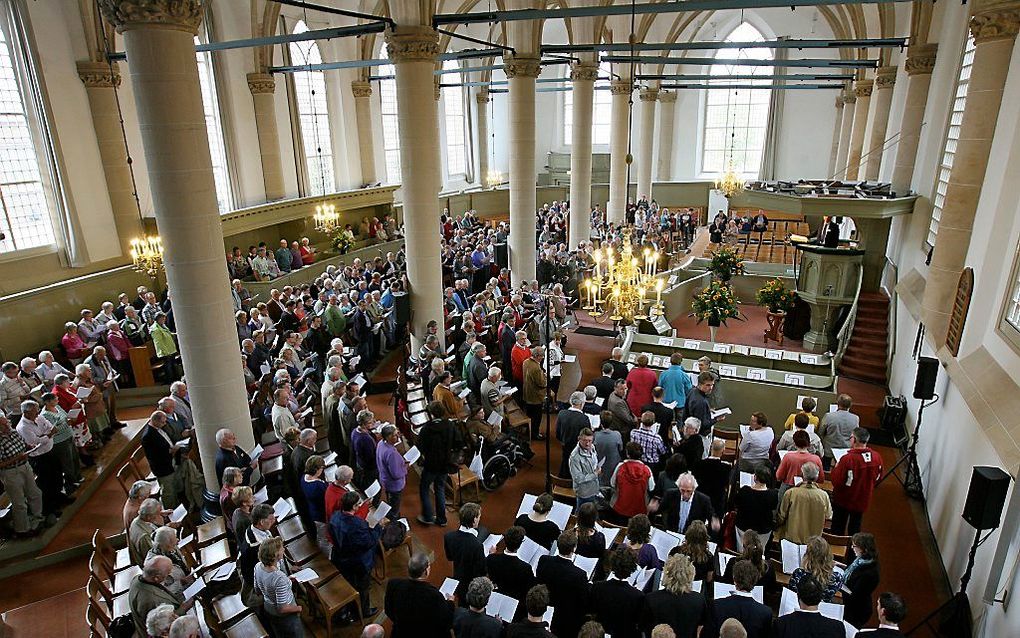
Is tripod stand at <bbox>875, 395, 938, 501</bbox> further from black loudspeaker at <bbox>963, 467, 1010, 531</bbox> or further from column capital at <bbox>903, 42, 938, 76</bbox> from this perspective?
column capital at <bbox>903, 42, 938, 76</bbox>

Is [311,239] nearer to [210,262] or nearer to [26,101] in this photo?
[26,101]

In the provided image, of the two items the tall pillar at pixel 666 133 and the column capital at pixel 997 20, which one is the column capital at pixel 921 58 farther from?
the tall pillar at pixel 666 133

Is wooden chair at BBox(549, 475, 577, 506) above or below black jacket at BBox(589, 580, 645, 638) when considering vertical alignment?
below

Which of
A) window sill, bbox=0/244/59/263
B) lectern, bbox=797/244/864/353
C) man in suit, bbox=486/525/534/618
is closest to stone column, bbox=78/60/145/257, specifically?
window sill, bbox=0/244/59/263

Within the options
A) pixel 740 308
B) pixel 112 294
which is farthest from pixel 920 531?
pixel 112 294

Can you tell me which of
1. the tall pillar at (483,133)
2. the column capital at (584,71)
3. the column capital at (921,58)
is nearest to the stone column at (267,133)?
the column capital at (584,71)

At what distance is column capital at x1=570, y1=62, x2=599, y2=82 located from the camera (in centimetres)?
1731

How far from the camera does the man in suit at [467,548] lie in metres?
5.41

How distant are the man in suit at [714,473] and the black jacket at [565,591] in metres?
2.32

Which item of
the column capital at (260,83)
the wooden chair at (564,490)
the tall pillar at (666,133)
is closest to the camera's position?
the wooden chair at (564,490)

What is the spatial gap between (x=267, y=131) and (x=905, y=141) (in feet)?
58.6

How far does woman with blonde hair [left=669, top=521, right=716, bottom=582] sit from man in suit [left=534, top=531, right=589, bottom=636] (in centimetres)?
92

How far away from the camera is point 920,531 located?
27.2 feet

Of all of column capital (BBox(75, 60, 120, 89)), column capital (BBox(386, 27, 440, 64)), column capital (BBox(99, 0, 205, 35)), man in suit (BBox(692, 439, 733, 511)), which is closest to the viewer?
column capital (BBox(99, 0, 205, 35))
